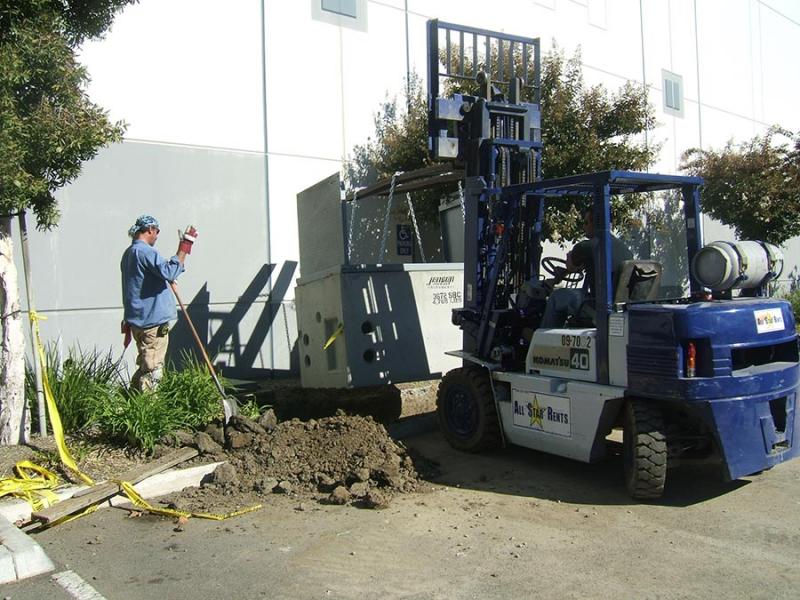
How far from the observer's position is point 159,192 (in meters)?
9.43

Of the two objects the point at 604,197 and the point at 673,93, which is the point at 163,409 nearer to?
the point at 604,197

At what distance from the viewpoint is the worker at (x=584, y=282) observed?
5570mm

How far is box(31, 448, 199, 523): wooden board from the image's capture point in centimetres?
486

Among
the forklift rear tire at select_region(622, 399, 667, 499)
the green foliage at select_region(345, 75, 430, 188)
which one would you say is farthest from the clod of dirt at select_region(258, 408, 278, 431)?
the green foliage at select_region(345, 75, 430, 188)

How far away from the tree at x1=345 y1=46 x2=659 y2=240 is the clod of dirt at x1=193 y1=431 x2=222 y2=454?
6.06 metres

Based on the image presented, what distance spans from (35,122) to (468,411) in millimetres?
4419

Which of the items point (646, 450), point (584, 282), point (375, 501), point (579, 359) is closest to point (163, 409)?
point (375, 501)

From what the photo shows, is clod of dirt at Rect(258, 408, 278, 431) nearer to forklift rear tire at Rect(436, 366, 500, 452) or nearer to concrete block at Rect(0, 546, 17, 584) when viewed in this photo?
forklift rear tire at Rect(436, 366, 500, 452)

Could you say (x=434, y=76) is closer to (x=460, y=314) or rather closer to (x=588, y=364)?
(x=460, y=314)

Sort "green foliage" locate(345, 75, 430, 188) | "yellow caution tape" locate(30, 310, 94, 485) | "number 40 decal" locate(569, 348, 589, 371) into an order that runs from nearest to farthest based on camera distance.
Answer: "number 40 decal" locate(569, 348, 589, 371) → "yellow caution tape" locate(30, 310, 94, 485) → "green foliage" locate(345, 75, 430, 188)

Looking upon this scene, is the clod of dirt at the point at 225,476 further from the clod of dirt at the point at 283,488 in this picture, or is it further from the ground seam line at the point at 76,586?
the ground seam line at the point at 76,586

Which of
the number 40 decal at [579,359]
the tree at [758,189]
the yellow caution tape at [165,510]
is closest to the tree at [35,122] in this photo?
the yellow caution tape at [165,510]

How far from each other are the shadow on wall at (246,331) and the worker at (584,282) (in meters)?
5.30

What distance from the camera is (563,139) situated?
415 inches
